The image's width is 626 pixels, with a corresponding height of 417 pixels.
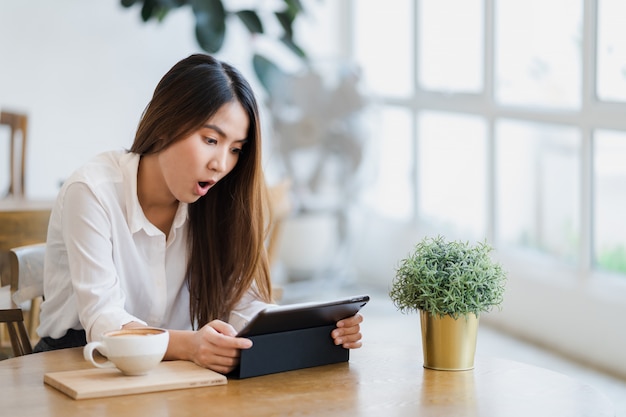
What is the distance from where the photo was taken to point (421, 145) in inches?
213

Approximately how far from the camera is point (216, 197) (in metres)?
2.16

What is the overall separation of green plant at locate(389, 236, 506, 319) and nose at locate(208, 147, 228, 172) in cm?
43

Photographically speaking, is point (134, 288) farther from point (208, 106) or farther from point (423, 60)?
point (423, 60)

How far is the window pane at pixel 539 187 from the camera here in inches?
171

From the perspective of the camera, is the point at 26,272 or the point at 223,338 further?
the point at 26,272

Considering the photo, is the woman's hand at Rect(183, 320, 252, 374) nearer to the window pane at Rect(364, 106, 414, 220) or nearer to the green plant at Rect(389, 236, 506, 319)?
the green plant at Rect(389, 236, 506, 319)

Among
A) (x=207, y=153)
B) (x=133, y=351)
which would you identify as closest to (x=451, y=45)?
(x=207, y=153)

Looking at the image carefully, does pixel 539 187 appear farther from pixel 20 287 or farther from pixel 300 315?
pixel 300 315

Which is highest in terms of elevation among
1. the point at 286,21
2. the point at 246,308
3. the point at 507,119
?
the point at 286,21

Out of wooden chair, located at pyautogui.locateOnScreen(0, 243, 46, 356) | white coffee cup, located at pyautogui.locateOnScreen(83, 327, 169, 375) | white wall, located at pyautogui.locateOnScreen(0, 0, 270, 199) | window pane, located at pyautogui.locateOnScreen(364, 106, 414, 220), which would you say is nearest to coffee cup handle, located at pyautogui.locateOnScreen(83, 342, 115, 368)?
white coffee cup, located at pyautogui.locateOnScreen(83, 327, 169, 375)

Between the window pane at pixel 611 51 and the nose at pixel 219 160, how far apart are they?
243 cm

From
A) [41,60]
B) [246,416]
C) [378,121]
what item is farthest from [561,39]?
[246,416]

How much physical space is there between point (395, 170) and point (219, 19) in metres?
1.46

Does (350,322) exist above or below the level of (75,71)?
below
